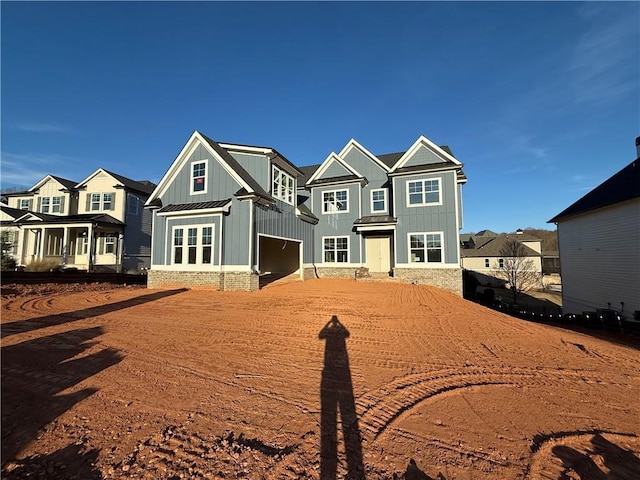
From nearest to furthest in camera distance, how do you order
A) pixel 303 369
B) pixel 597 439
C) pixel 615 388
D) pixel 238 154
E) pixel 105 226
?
1. pixel 597 439
2. pixel 615 388
3. pixel 303 369
4. pixel 238 154
5. pixel 105 226

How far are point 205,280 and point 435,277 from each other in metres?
12.0

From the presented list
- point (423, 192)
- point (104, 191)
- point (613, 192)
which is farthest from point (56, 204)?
point (613, 192)

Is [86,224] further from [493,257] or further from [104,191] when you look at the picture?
[493,257]

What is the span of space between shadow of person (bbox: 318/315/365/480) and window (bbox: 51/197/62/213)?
30851 mm

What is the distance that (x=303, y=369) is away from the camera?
4.77m

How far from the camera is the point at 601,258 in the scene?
49.3 feet

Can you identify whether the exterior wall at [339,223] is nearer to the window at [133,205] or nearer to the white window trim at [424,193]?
the white window trim at [424,193]

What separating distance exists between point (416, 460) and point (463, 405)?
4.67 ft

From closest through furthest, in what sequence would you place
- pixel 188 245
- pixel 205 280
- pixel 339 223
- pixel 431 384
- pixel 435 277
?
pixel 431 384
pixel 205 280
pixel 188 245
pixel 435 277
pixel 339 223

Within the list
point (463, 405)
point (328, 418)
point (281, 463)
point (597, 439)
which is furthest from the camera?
point (463, 405)

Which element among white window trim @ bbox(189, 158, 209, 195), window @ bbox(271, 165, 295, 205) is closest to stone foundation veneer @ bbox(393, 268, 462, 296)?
window @ bbox(271, 165, 295, 205)

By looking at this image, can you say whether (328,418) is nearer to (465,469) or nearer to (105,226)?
(465,469)

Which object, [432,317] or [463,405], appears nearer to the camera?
[463,405]

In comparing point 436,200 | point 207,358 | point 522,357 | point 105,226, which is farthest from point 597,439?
point 105,226
